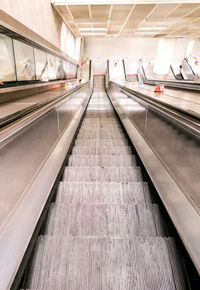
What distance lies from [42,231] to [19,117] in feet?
2.88

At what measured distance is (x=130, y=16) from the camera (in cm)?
867

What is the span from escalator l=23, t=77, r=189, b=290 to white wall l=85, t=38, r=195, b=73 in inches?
765

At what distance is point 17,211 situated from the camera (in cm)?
Answer: 123

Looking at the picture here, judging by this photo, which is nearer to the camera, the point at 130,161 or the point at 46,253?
the point at 46,253

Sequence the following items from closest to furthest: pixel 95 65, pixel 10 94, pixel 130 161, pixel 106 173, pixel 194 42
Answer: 1. pixel 106 173
2. pixel 130 161
3. pixel 10 94
4. pixel 194 42
5. pixel 95 65

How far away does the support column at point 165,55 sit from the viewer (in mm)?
13625

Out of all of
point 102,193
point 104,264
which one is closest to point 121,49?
point 102,193

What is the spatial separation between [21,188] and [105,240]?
2.25 feet

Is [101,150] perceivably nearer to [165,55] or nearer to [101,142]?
[101,142]

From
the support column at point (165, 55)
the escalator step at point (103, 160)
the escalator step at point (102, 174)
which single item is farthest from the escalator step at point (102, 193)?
the support column at point (165, 55)

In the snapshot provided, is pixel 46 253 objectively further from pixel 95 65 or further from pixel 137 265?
pixel 95 65

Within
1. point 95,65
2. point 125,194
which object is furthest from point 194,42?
point 125,194

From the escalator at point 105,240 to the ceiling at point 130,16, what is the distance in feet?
24.3

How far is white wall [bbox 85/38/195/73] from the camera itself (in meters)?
19.2
